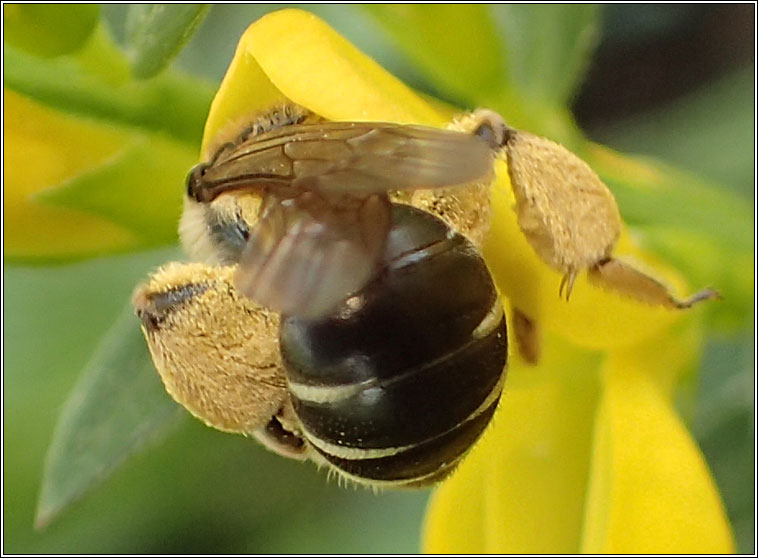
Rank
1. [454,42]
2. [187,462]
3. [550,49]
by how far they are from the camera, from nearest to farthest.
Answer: [454,42]
[550,49]
[187,462]

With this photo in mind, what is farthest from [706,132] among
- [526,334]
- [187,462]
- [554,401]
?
[526,334]

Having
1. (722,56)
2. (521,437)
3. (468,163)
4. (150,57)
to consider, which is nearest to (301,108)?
(150,57)

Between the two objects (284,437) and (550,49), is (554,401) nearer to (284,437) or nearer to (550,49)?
(284,437)

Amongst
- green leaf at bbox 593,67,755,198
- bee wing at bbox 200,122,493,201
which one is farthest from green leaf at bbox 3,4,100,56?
green leaf at bbox 593,67,755,198

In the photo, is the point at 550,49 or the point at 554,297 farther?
the point at 550,49

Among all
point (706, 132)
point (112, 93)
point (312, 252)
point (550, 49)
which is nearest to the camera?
point (312, 252)

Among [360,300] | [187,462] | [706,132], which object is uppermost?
[360,300]

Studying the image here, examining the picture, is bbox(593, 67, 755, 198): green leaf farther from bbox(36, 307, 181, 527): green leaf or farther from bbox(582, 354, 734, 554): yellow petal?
bbox(36, 307, 181, 527): green leaf
